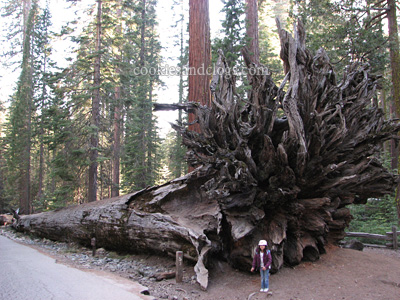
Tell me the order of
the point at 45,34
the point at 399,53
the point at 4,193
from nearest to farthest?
the point at 399,53 → the point at 45,34 → the point at 4,193

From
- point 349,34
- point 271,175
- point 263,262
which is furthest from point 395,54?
point 263,262

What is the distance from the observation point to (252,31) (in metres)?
16.5

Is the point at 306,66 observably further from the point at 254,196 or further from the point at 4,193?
the point at 4,193

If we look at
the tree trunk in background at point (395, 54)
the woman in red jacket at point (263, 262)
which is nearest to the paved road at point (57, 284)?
the woman in red jacket at point (263, 262)

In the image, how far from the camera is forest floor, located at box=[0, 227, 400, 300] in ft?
18.9

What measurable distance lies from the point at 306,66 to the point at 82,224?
9.23 meters

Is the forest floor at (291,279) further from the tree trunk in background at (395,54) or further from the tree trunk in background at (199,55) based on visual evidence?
the tree trunk in background at (395,54)

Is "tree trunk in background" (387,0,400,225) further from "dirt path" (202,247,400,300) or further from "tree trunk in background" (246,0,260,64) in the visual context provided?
"dirt path" (202,247,400,300)

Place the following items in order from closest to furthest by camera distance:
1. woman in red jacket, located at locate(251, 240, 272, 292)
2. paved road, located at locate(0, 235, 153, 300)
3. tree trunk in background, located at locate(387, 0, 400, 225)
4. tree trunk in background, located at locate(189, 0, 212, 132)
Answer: paved road, located at locate(0, 235, 153, 300) → woman in red jacket, located at locate(251, 240, 272, 292) → tree trunk in background, located at locate(189, 0, 212, 132) → tree trunk in background, located at locate(387, 0, 400, 225)

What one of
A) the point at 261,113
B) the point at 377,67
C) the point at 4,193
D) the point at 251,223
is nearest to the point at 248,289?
the point at 251,223

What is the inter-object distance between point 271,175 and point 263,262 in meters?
2.30

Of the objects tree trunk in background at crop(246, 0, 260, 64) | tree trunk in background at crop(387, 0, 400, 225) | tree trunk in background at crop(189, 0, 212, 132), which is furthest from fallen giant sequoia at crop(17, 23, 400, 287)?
tree trunk in background at crop(246, 0, 260, 64)

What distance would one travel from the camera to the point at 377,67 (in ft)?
44.1

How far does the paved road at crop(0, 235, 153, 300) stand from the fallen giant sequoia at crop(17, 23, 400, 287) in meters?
1.60
